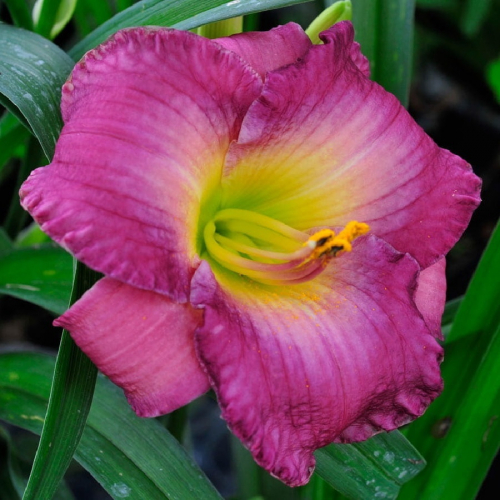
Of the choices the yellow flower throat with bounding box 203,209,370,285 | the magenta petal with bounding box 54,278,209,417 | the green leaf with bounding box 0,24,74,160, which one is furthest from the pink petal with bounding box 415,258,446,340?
the green leaf with bounding box 0,24,74,160

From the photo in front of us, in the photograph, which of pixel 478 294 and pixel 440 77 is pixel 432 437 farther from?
pixel 440 77

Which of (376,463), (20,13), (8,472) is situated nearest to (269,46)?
(20,13)

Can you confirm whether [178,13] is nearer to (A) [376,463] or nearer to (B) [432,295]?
(B) [432,295]

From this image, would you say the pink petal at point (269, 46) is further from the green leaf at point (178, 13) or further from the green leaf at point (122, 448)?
the green leaf at point (122, 448)

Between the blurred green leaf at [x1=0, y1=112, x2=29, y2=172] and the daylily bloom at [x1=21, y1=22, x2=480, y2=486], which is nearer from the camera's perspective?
the daylily bloom at [x1=21, y1=22, x2=480, y2=486]

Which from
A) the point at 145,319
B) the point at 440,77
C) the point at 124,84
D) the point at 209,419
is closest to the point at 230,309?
the point at 145,319

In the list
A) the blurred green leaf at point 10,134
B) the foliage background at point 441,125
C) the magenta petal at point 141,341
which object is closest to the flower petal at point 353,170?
the magenta petal at point 141,341

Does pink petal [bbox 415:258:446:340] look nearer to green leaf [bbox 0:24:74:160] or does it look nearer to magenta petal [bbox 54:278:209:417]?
magenta petal [bbox 54:278:209:417]
